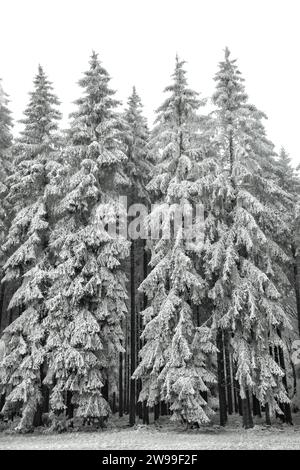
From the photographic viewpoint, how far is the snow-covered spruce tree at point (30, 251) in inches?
683

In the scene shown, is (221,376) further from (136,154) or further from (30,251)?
(136,154)

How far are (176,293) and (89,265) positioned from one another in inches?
159

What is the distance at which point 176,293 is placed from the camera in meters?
17.9

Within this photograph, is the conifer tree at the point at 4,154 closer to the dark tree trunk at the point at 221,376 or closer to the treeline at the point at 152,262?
the treeline at the point at 152,262

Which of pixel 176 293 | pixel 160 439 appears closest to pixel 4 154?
Result: pixel 176 293

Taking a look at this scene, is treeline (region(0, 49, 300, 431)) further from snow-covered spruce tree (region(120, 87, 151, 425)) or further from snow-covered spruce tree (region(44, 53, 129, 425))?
snow-covered spruce tree (region(120, 87, 151, 425))

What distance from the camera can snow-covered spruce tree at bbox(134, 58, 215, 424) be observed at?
1616 cm

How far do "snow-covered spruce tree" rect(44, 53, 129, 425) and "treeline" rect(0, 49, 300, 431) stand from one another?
6cm

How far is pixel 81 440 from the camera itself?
1438 centimetres

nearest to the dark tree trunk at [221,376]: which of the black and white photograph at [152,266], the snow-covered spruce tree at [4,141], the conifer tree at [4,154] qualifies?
the black and white photograph at [152,266]

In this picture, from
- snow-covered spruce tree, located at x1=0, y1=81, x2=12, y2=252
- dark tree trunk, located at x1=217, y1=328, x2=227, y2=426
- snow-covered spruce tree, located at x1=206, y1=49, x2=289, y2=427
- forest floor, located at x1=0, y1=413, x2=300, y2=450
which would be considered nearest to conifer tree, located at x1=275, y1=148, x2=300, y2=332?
snow-covered spruce tree, located at x1=206, y1=49, x2=289, y2=427

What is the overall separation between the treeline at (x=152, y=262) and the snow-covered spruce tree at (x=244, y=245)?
60mm
